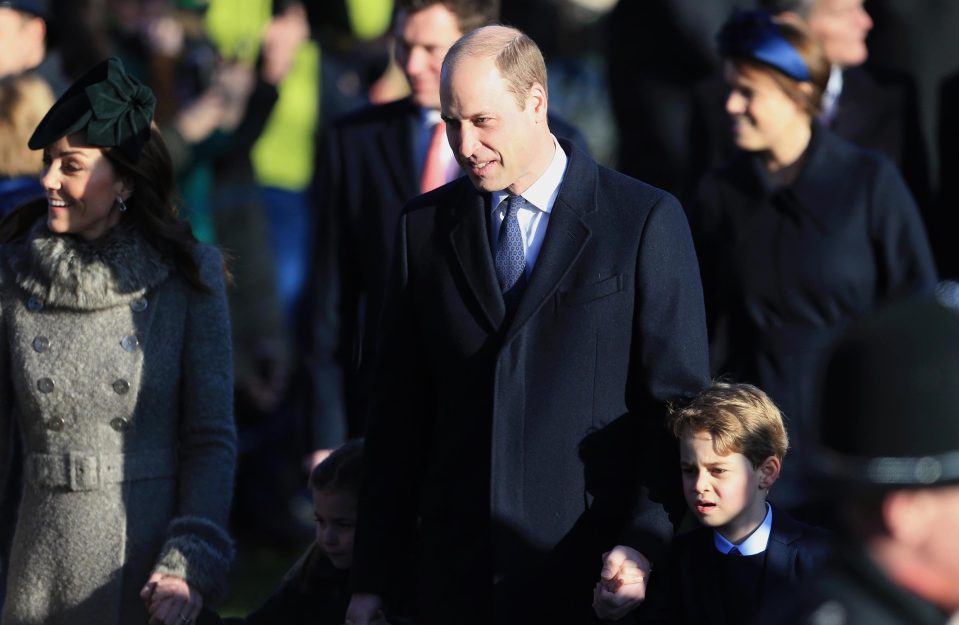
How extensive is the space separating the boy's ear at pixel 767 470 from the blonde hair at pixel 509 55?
1.01 metres

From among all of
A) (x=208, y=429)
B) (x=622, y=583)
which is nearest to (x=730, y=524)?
(x=622, y=583)

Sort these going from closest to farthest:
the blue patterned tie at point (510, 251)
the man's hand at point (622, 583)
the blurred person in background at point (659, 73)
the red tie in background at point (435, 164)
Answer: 1. the man's hand at point (622, 583)
2. the blue patterned tie at point (510, 251)
3. the red tie in background at point (435, 164)
4. the blurred person in background at point (659, 73)

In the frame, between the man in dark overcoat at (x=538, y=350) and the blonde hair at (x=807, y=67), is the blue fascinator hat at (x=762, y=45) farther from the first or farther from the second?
the man in dark overcoat at (x=538, y=350)

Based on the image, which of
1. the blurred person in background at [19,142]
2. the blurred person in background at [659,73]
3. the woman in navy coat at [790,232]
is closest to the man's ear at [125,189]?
the blurred person in background at [19,142]

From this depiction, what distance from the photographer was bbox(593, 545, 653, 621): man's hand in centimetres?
407

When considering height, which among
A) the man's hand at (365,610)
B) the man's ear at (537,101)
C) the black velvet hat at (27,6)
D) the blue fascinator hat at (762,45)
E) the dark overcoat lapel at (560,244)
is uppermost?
the man's ear at (537,101)

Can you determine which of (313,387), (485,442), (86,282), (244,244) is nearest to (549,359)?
(485,442)

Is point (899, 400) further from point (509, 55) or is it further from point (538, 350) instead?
point (509, 55)

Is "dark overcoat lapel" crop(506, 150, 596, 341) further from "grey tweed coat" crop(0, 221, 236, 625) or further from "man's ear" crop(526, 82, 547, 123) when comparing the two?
"grey tweed coat" crop(0, 221, 236, 625)

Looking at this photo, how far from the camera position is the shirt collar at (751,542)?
433 centimetres

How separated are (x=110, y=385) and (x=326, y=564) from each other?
790 millimetres

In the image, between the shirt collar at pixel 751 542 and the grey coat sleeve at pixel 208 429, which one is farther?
the grey coat sleeve at pixel 208 429

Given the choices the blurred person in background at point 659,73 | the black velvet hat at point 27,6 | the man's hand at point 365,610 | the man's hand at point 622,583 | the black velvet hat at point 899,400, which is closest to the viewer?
the black velvet hat at point 899,400

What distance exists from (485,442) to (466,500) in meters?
0.15
